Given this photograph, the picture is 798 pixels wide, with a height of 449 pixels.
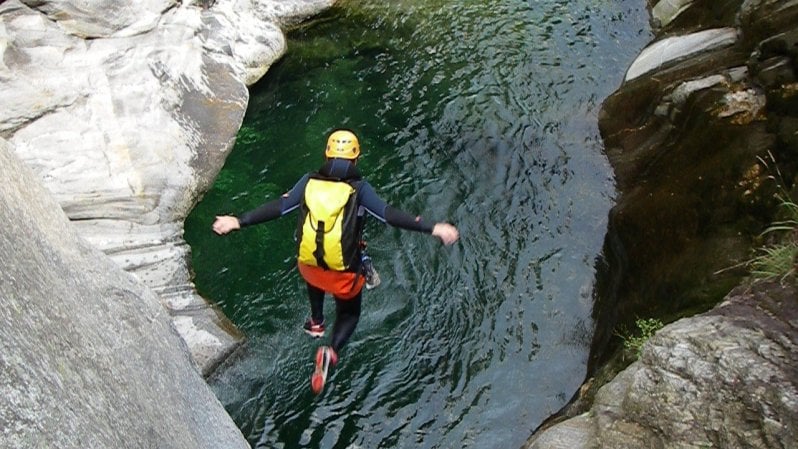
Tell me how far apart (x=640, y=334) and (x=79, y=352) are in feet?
18.1

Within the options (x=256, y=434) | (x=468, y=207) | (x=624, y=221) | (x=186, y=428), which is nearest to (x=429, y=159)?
(x=468, y=207)

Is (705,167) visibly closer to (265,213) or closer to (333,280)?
(333,280)

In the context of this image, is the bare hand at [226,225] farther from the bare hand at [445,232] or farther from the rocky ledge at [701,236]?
the rocky ledge at [701,236]

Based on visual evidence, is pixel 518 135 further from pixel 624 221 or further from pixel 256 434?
pixel 256 434

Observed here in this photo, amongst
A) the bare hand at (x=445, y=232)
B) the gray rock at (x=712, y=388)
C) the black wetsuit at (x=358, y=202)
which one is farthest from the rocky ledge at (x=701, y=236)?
the black wetsuit at (x=358, y=202)

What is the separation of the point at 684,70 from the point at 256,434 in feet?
26.3

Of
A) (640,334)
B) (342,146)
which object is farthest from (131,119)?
(640,334)

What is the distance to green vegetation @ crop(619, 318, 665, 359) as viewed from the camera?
7.16 meters

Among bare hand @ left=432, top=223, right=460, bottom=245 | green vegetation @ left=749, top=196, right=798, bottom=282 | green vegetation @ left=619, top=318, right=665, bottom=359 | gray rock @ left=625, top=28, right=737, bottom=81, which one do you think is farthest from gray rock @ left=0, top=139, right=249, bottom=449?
gray rock @ left=625, top=28, right=737, bottom=81

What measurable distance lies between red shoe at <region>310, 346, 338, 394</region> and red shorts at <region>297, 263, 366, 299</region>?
59cm

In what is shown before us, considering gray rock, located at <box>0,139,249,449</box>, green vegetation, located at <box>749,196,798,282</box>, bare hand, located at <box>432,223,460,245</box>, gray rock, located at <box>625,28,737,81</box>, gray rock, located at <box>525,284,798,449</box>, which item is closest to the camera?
gray rock, located at <box>0,139,249,449</box>

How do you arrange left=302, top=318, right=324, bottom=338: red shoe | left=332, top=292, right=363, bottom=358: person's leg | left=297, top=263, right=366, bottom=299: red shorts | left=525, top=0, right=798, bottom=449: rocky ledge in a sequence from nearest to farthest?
left=525, top=0, right=798, bottom=449: rocky ledge → left=297, top=263, right=366, bottom=299: red shorts → left=332, top=292, right=363, bottom=358: person's leg → left=302, top=318, right=324, bottom=338: red shoe

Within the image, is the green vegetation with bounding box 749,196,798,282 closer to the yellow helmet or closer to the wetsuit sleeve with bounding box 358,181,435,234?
the wetsuit sleeve with bounding box 358,181,435,234

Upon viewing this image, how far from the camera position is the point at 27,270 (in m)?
5.11
